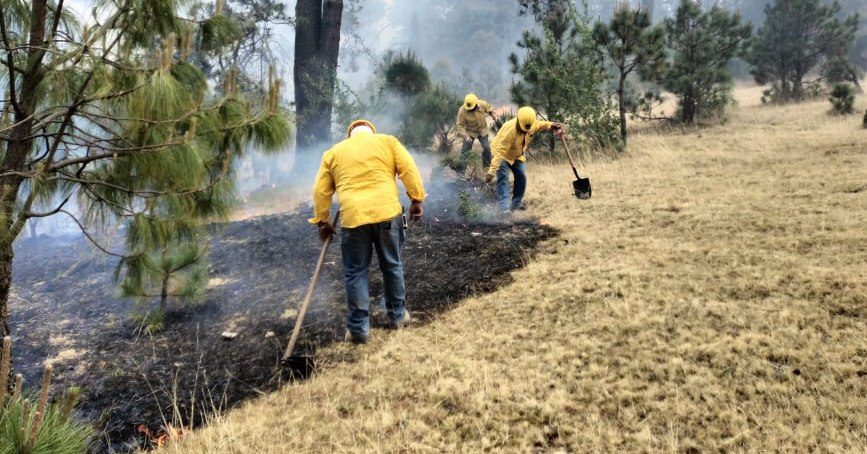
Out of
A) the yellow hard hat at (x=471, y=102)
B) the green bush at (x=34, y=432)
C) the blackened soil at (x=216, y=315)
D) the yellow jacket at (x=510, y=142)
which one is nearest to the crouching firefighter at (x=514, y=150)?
the yellow jacket at (x=510, y=142)

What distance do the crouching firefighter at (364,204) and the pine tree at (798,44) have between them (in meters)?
15.5

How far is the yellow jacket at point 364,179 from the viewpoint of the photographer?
3414 mm

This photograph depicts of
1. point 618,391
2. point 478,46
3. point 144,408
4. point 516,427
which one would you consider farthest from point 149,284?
point 478,46

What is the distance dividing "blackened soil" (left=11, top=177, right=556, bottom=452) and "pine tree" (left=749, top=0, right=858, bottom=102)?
45.7 ft

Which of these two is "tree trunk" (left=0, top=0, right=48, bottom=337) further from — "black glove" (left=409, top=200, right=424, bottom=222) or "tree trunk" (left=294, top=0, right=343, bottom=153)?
"tree trunk" (left=294, top=0, right=343, bottom=153)

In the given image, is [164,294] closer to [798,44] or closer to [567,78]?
[567,78]

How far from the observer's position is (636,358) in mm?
2879

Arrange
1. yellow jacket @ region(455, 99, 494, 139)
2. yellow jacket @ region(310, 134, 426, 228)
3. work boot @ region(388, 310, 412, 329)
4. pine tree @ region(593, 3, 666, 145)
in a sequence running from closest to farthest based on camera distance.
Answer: yellow jacket @ region(310, 134, 426, 228) → work boot @ region(388, 310, 412, 329) → yellow jacket @ region(455, 99, 494, 139) → pine tree @ region(593, 3, 666, 145)

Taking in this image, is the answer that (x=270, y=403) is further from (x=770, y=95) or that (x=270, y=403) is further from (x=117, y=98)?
(x=770, y=95)

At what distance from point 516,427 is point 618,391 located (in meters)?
0.59

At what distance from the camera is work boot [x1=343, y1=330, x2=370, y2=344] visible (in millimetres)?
3571

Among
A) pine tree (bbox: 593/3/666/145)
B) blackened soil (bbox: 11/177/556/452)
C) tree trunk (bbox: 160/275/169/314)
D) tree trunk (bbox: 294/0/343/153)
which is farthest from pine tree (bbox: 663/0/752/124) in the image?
tree trunk (bbox: 160/275/169/314)

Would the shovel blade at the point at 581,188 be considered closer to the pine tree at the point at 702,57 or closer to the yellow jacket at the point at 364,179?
the yellow jacket at the point at 364,179

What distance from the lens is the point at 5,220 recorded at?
2.38 m
